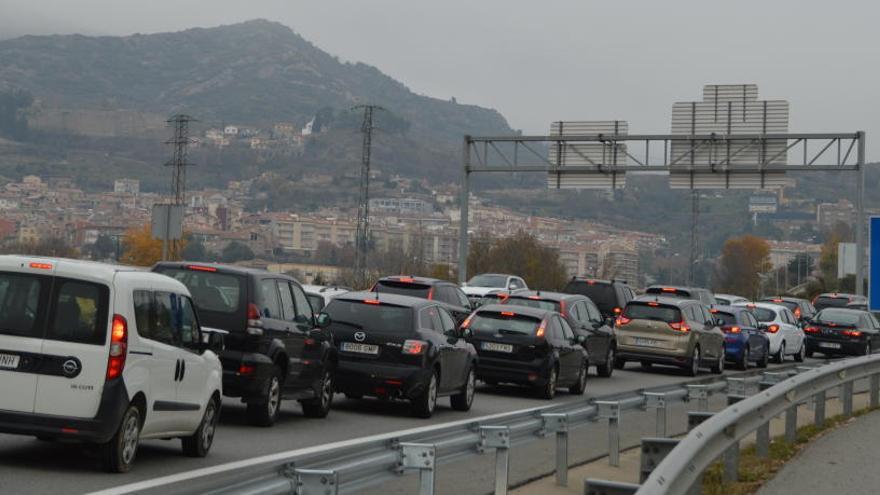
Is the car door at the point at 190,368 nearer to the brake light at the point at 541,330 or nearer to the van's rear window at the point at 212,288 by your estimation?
the van's rear window at the point at 212,288

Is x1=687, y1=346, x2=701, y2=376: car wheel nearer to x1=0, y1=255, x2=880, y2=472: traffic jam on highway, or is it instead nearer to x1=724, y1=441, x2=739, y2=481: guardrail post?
A: x1=0, y1=255, x2=880, y2=472: traffic jam on highway

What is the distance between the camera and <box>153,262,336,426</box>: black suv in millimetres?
16031

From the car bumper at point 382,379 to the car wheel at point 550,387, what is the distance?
513 cm

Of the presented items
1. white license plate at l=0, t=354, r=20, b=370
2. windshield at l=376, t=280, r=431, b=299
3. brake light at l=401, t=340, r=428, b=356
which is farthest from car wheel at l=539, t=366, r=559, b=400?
white license plate at l=0, t=354, r=20, b=370

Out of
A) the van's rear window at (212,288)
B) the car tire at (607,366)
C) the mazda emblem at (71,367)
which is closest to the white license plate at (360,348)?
the van's rear window at (212,288)

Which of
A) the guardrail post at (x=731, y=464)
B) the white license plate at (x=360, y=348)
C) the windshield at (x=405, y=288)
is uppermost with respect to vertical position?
the windshield at (x=405, y=288)

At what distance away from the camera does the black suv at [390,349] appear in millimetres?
19125

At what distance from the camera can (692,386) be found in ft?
56.5

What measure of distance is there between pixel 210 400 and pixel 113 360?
218 centimetres

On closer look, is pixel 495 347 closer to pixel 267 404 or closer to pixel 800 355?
pixel 267 404

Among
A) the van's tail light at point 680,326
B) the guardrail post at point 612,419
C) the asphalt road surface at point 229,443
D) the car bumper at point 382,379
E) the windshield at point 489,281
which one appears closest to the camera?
→ the asphalt road surface at point 229,443

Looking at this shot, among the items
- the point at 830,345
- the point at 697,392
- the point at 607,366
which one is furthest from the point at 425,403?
the point at 830,345

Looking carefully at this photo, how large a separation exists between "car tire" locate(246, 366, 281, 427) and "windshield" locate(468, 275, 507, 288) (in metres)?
32.3

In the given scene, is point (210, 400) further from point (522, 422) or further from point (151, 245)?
point (151, 245)
